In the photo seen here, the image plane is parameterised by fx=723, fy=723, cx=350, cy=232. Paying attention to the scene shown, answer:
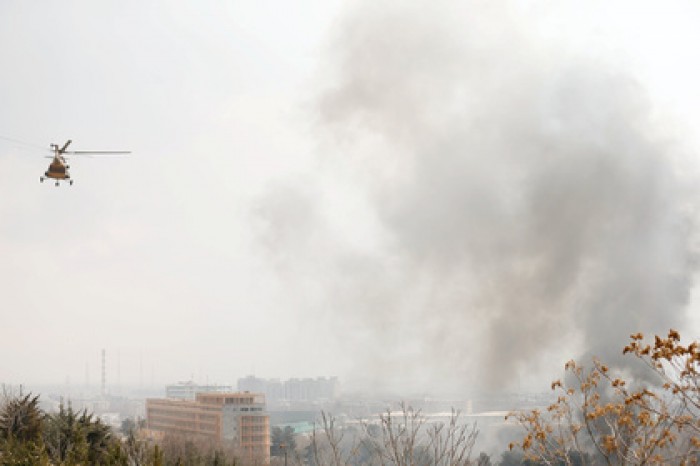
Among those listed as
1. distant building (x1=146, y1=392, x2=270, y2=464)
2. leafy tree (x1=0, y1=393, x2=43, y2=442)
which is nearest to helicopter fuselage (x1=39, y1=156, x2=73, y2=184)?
leafy tree (x1=0, y1=393, x2=43, y2=442)

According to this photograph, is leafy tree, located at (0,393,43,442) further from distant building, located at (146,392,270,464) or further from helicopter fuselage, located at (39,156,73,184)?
distant building, located at (146,392,270,464)

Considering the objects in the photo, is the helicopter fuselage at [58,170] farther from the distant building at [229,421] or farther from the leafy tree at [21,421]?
the distant building at [229,421]

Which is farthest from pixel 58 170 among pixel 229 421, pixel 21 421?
pixel 229 421

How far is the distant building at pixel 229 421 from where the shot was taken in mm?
68625

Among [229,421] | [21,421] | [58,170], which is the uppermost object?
[58,170]

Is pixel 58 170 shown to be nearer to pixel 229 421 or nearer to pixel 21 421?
pixel 21 421

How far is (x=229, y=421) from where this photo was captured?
70438 millimetres

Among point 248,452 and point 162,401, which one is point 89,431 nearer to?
point 248,452

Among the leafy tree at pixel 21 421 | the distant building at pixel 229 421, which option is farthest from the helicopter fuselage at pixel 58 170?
the distant building at pixel 229 421

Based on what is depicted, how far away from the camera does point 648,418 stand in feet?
22.0

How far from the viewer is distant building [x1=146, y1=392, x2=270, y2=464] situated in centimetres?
6862

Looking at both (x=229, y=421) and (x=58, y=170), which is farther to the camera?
(x=229, y=421)

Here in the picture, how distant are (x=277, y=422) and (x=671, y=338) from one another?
5278 inches

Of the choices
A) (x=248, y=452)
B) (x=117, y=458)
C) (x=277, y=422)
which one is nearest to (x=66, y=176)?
(x=117, y=458)
